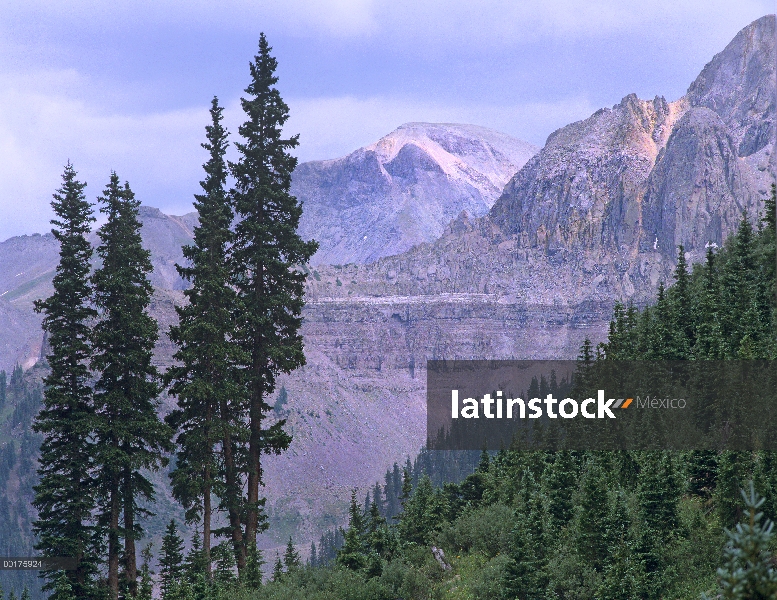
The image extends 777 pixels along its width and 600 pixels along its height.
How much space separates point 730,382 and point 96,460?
27.6m

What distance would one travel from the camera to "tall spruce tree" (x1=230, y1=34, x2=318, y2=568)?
143ft

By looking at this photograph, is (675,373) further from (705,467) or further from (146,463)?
(146,463)

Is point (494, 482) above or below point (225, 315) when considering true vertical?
below

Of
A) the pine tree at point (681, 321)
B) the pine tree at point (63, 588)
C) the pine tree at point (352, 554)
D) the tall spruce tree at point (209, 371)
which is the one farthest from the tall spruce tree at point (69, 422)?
the pine tree at point (681, 321)

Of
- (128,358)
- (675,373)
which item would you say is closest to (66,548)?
(128,358)

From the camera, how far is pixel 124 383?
4378cm

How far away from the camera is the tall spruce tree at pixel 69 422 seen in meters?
42.8

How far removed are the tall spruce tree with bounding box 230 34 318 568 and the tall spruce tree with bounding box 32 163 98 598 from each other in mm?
6652

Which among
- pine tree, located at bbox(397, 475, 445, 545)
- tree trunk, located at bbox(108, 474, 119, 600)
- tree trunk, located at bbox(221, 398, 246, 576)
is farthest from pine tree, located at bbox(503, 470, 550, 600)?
tree trunk, located at bbox(108, 474, 119, 600)

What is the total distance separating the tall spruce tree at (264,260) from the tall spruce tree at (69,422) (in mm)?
6652

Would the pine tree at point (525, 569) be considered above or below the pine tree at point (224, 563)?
above

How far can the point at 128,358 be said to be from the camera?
42969mm

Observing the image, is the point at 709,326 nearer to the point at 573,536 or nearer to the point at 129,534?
the point at 573,536

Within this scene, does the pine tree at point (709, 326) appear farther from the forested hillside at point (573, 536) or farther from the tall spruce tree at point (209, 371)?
the tall spruce tree at point (209, 371)
